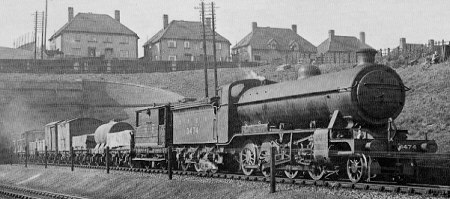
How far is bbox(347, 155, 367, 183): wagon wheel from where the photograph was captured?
47.4ft

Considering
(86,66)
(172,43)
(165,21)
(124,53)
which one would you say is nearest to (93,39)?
(124,53)

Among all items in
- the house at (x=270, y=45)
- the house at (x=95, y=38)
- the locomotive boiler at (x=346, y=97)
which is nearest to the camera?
the locomotive boiler at (x=346, y=97)

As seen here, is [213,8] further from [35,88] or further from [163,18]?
[163,18]

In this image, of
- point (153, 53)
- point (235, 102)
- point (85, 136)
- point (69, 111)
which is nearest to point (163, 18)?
point (153, 53)

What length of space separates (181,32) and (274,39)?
15.4 metres

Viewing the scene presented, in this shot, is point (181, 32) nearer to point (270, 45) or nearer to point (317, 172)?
point (270, 45)

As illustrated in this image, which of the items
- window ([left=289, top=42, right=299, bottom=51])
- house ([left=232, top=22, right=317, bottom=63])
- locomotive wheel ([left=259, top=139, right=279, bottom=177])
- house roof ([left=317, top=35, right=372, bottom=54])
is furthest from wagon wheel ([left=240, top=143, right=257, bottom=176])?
house roof ([left=317, top=35, right=372, bottom=54])

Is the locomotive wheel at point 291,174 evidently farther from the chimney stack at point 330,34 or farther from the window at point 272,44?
the chimney stack at point 330,34

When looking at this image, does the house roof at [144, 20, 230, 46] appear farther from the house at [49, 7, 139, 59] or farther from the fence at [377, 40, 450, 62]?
the fence at [377, 40, 450, 62]

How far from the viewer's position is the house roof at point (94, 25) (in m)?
85.8

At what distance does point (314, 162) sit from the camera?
1587cm

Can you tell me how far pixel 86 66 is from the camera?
70.2 meters

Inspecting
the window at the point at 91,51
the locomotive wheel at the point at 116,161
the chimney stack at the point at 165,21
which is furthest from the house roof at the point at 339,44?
the locomotive wheel at the point at 116,161

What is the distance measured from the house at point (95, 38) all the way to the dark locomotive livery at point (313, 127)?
67328 mm
